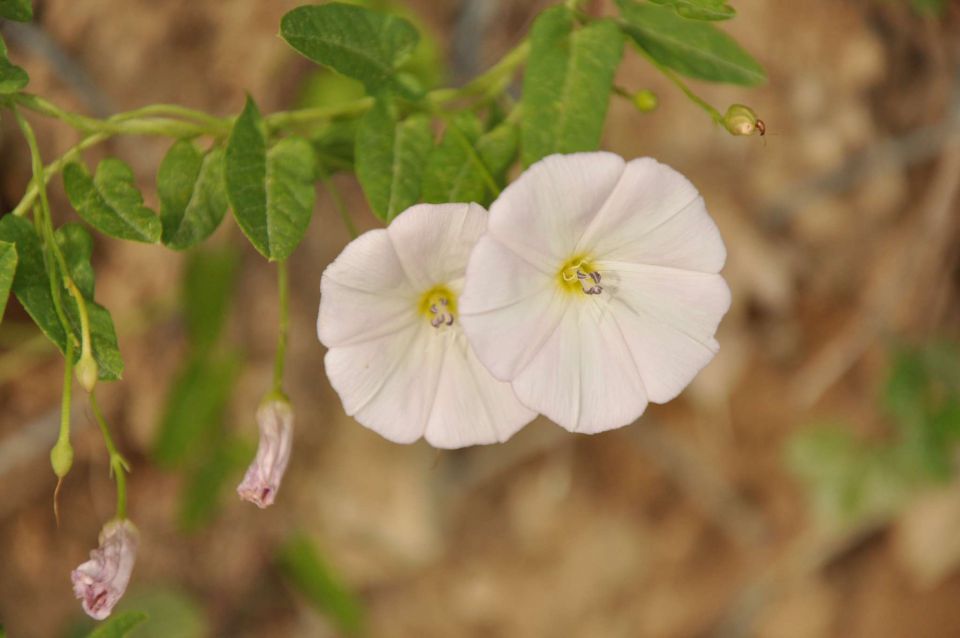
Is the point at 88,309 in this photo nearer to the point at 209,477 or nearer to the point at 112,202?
the point at 112,202

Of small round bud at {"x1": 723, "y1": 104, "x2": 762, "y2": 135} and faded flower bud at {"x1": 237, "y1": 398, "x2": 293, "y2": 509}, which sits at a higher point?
small round bud at {"x1": 723, "y1": 104, "x2": 762, "y2": 135}

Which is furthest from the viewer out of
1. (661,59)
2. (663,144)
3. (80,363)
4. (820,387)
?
(820,387)

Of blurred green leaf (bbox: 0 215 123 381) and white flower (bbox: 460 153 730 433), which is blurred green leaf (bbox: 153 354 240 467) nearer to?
blurred green leaf (bbox: 0 215 123 381)

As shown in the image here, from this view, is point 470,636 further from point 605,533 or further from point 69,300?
point 69,300

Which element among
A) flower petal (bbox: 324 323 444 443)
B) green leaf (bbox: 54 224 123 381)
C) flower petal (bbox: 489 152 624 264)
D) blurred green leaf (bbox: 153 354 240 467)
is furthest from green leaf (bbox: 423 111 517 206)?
blurred green leaf (bbox: 153 354 240 467)

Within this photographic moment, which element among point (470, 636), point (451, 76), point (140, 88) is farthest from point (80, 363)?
point (470, 636)

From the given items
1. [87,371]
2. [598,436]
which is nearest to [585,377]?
→ [87,371]
